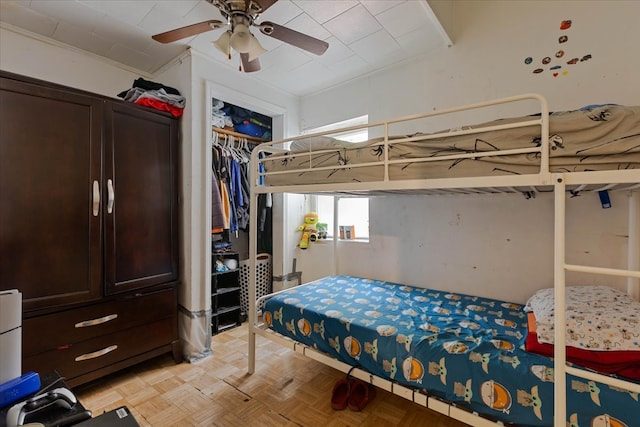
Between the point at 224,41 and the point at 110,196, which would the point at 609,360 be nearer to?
the point at 224,41

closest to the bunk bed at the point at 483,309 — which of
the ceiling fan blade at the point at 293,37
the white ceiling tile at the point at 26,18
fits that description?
the ceiling fan blade at the point at 293,37

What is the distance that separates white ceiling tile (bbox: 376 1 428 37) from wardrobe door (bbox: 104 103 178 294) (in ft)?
6.06

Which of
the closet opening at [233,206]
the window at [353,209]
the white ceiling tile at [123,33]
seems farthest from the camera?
the window at [353,209]

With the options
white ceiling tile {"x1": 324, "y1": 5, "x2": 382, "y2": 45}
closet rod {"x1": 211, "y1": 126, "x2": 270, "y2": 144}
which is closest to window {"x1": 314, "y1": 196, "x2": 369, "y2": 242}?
closet rod {"x1": 211, "y1": 126, "x2": 270, "y2": 144}

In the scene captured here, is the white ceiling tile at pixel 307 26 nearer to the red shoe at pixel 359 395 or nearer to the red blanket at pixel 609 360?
the red blanket at pixel 609 360

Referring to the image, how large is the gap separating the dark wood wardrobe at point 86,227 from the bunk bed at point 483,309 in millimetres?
863

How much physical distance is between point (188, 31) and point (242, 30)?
0.31m

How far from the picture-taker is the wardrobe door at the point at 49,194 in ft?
5.62

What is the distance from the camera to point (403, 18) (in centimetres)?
206

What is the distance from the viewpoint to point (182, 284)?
2.53 meters

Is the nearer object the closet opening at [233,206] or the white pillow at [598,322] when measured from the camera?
the white pillow at [598,322]

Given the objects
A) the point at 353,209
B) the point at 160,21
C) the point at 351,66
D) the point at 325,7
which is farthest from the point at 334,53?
the point at 353,209

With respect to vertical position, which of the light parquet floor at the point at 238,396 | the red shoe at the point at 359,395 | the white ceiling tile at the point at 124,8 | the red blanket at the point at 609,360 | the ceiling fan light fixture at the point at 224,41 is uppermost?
the white ceiling tile at the point at 124,8

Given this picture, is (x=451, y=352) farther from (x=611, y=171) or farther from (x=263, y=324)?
(x=263, y=324)
